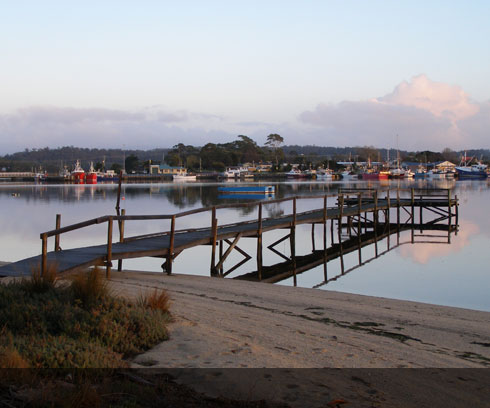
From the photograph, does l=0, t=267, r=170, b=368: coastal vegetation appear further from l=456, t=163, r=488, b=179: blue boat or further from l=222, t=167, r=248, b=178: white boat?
l=456, t=163, r=488, b=179: blue boat

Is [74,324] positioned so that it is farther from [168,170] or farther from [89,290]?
[168,170]

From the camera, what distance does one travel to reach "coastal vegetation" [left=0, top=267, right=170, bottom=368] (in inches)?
214

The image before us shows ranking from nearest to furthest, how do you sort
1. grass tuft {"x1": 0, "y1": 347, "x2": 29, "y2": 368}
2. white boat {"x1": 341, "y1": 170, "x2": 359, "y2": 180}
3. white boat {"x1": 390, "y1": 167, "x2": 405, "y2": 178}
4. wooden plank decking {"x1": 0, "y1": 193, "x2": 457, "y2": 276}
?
1. grass tuft {"x1": 0, "y1": 347, "x2": 29, "y2": 368}
2. wooden plank decking {"x1": 0, "y1": 193, "x2": 457, "y2": 276}
3. white boat {"x1": 390, "y1": 167, "x2": 405, "y2": 178}
4. white boat {"x1": 341, "y1": 170, "x2": 359, "y2": 180}

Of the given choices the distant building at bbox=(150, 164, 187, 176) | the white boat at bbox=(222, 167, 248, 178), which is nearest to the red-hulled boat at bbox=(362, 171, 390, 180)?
the white boat at bbox=(222, 167, 248, 178)

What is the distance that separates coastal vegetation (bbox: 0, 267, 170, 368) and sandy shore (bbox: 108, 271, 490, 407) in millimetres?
295

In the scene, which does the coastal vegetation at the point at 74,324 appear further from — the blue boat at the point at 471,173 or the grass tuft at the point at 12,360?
the blue boat at the point at 471,173

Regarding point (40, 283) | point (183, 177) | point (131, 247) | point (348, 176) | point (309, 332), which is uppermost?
point (348, 176)

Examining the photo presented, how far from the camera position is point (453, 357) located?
6.73m

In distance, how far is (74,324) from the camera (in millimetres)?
6414

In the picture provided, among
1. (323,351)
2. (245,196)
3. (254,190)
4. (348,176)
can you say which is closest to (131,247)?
(323,351)

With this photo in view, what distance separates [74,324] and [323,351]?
2.95 m

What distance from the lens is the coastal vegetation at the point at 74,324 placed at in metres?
5.44

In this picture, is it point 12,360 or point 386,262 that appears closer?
point 12,360

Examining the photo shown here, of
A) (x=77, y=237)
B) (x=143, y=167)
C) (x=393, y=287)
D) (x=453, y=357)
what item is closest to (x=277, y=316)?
(x=453, y=357)
